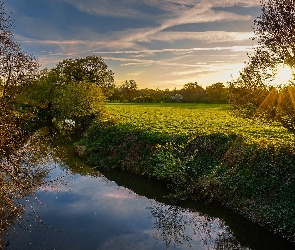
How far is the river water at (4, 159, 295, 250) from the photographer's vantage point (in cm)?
1543

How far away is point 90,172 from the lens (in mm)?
27469

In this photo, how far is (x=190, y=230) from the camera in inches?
666

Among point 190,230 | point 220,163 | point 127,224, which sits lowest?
point 190,230

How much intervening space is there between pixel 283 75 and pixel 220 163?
7830 mm

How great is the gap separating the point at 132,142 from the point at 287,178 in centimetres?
1457

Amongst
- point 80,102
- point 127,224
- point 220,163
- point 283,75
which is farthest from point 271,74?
point 80,102

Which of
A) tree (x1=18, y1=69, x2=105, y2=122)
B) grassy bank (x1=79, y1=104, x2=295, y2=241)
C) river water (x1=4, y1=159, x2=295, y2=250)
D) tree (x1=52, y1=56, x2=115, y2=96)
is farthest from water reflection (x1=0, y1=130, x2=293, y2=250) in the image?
tree (x1=52, y1=56, x2=115, y2=96)

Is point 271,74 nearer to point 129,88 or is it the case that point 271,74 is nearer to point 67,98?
point 67,98

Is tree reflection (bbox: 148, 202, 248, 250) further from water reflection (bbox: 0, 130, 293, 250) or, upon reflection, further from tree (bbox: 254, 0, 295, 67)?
tree (bbox: 254, 0, 295, 67)

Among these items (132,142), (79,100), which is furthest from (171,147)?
(79,100)

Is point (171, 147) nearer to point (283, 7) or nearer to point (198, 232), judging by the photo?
point (198, 232)

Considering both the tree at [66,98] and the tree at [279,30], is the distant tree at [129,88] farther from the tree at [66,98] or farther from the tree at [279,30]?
the tree at [279,30]

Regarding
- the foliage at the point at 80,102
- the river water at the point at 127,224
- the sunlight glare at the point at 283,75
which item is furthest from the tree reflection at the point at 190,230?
the foliage at the point at 80,102

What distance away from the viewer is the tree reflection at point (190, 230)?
15650 mm
